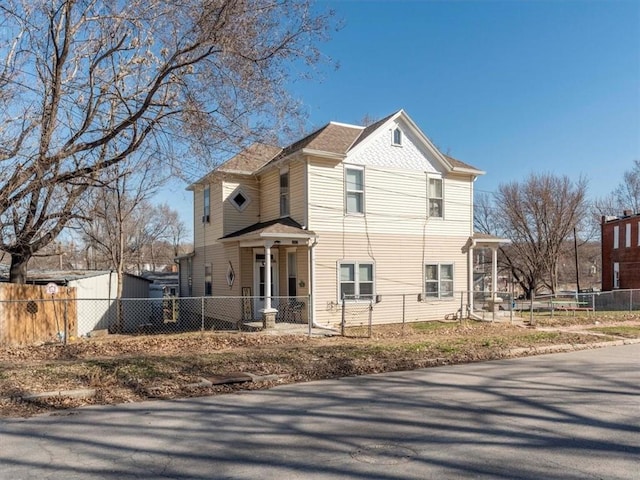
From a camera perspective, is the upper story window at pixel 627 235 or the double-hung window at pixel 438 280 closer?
the double-hung window at pixel 438 280

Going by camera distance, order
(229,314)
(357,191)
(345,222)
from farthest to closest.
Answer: (229,314)
(357,191)
(345,222)

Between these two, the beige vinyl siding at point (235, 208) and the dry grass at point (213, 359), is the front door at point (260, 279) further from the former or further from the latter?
the dry grass at point (213, 359)

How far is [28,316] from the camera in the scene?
14.0 meters

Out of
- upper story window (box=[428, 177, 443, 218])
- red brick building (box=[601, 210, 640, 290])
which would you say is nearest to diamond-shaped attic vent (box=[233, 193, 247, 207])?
upper story window (box=[428, 177, 443, 218])

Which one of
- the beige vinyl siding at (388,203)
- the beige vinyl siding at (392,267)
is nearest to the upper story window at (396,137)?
the beige vinyl siding at (388,203)

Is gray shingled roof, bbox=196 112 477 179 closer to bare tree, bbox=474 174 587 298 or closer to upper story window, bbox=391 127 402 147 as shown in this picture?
upper story window, bbox=391 127 402 147

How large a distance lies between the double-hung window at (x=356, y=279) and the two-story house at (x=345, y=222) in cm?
4

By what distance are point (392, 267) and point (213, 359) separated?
9.56m

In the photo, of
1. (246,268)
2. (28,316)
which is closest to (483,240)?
(246,268)

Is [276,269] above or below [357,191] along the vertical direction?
below

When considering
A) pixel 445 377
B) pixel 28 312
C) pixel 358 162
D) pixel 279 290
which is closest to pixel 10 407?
pixel 445 377

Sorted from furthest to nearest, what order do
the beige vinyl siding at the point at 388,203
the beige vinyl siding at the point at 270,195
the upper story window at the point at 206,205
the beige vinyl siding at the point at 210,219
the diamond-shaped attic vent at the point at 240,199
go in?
the upper story window at the point at 206,205, the beige vinyl siding at the point at 210,219, the diamond-shaped attic vent at the point at 240,199, the beige vinyl siding at the point at 270,195, the beige vinyl siding at the point at 388,203

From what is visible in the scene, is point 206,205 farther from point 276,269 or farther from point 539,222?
point 539,222

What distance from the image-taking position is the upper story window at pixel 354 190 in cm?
1727
